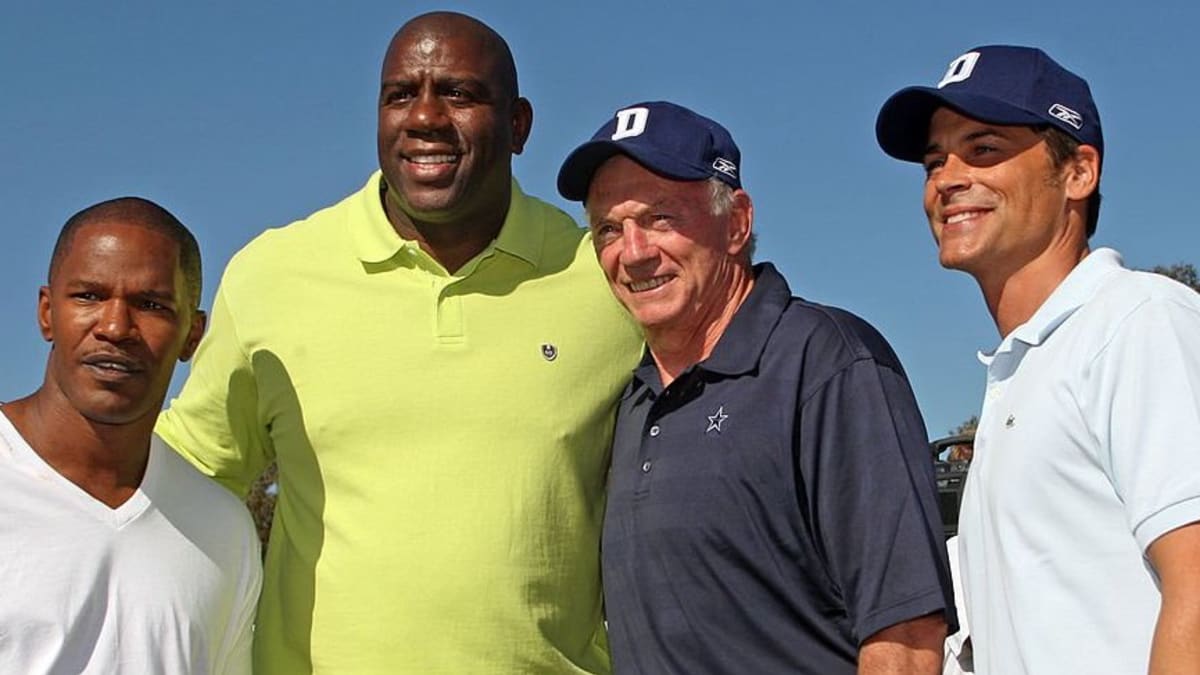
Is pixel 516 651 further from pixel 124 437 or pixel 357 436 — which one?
pixel 124 437

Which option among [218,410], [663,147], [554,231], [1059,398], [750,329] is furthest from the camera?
[554,231]

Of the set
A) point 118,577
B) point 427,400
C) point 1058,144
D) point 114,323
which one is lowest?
point 118,577

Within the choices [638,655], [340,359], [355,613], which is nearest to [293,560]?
[355,613]

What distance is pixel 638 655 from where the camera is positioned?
4461 millimetres

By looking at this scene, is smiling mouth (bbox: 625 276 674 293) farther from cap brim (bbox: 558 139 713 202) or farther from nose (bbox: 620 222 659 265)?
cap brim (bbox: 558 139 713 202)

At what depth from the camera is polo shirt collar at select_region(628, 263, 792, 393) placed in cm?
451

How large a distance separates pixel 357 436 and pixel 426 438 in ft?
0.70

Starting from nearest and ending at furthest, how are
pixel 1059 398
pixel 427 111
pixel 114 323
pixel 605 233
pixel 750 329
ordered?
1. pixel 1059 398
2. pixel 114 323
3. pixel 750 329
4. pixel 605 233
5. pixel 427 111

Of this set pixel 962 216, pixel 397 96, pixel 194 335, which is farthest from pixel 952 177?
pixel 194 335

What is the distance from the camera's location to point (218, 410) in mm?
5203

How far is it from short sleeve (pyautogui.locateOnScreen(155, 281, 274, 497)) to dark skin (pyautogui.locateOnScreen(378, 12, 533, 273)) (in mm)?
644

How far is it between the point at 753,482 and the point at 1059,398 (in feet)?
3.23

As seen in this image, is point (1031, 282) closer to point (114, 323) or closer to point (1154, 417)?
point (1154, 417)

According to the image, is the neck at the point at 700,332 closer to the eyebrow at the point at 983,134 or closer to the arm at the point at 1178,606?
the eyebrow at the point at 983,134
